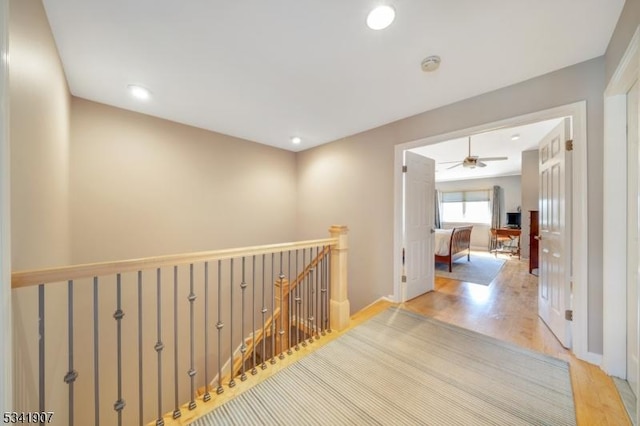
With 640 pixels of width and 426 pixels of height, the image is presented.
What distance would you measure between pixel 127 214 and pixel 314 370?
2573 mm

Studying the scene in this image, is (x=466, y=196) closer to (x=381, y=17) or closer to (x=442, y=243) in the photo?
(x=442, y=243)

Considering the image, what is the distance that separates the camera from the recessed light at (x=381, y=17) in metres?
1.36

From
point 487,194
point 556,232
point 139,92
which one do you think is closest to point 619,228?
point 556,232

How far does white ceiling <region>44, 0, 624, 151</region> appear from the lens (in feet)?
4.54

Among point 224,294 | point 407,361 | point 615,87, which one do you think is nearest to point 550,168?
point 615,87

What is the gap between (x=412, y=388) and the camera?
1568 mm

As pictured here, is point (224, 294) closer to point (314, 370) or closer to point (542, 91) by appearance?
point (314, 370)

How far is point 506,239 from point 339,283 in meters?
7.08

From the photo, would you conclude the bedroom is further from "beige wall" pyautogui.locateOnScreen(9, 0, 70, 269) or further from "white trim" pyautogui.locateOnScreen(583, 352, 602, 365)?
"beige wall" pyautogui.locateOnScreen(9, 0, 70, 269)

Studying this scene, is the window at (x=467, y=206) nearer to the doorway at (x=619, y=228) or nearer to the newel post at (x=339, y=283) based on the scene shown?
the doorway at (x=619, y=228)

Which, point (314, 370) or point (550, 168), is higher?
point (550, 168)

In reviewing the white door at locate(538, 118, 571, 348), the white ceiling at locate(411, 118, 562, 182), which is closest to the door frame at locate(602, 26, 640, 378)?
the white door at locate(538, 118, 571, 348)

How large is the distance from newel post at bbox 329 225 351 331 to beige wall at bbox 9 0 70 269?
2012 millimetres

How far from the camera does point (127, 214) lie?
2.66 metres
